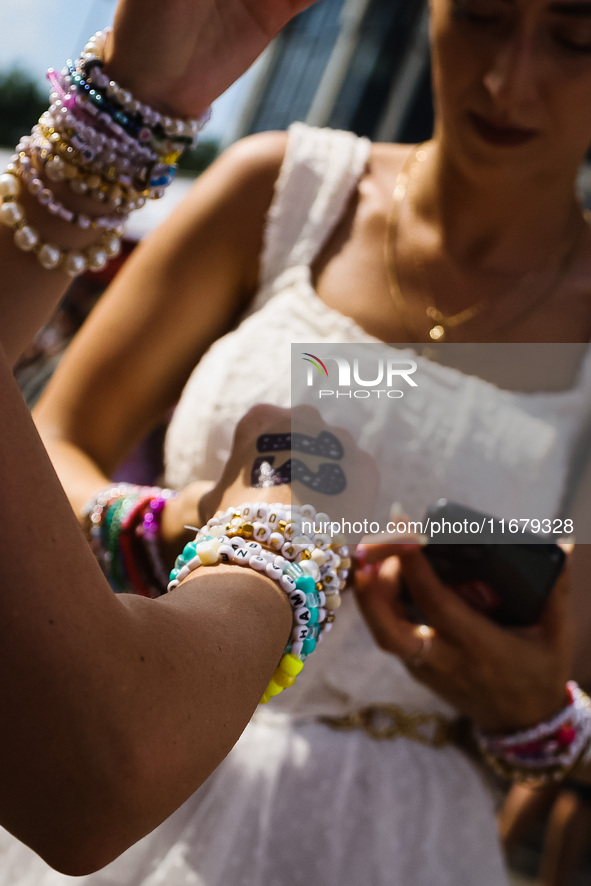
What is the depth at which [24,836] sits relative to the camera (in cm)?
34

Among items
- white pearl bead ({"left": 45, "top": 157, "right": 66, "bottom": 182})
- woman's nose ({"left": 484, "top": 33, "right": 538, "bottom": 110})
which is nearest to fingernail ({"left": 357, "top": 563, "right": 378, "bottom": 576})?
white pearl bead ({"left": 45, "top": 157, "right": 66, "bottom": 182})

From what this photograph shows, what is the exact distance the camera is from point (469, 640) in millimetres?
768

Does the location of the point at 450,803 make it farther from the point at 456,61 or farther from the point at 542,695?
the point at 456,61

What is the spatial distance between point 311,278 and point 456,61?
12.9 inches

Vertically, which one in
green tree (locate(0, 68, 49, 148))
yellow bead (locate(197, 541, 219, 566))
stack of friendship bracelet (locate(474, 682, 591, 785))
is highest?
green tree (locate(0, 68, 49, 148))

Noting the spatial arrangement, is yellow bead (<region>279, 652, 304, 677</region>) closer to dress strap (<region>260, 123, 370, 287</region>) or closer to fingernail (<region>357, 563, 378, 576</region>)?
fingernail (<region>357, 563, 378, 576</region>)

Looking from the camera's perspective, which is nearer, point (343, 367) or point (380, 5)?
point (343, 367)

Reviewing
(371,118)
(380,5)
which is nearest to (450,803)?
(371,118)

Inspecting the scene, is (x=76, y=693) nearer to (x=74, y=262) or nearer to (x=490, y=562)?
(x=74, y=262)

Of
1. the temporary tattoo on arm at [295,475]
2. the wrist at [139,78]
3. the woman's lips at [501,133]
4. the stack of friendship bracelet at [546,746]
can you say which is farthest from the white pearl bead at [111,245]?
the stack of friendship bracelet at [546,746]

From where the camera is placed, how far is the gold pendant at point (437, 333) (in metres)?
1.01

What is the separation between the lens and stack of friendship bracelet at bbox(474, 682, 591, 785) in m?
0.82

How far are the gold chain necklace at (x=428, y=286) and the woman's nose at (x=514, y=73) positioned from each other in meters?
0.25

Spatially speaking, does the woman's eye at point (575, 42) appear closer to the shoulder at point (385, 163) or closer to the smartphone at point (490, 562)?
the shoulder at point (385, 163)
